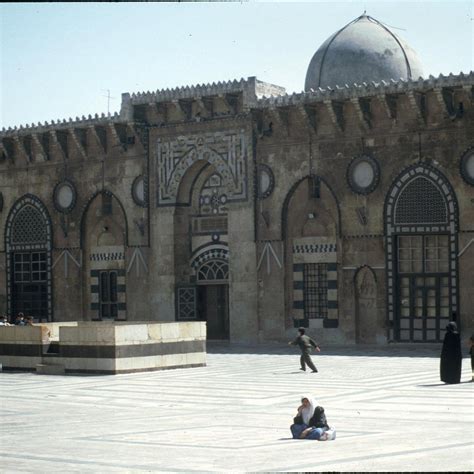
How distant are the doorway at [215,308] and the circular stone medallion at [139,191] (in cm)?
314

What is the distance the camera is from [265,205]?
29422 millimetres

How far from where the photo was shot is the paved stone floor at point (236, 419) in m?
9.63

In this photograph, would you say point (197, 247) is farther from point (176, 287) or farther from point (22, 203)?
point (22, 203)

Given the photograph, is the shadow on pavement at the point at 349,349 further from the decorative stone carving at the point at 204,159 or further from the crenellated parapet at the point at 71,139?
the crenellated parapet at the point at 71,139

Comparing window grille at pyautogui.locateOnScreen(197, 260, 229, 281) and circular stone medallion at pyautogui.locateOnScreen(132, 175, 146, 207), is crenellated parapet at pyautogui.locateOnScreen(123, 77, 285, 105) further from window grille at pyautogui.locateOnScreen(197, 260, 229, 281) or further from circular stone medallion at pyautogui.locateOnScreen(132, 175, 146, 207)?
window grille at pyautogui.locateOnScreen(197, 260, 229, 281)

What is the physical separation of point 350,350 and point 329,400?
432 inches

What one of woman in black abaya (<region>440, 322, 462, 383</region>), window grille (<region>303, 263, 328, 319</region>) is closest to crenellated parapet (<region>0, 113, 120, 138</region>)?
window grille (<region>303, 263, 328, 319</region>)

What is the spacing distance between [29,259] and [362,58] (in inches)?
496

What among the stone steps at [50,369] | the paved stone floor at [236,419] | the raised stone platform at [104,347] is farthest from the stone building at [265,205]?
the stone steps at [50,369]

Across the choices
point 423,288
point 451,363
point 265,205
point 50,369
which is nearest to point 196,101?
point 265,205

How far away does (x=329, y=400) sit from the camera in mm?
15594

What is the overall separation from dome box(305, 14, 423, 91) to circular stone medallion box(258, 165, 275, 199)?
3.72 metres

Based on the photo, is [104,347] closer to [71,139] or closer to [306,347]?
[306,347]

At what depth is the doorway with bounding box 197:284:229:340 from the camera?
30906 millimetres
